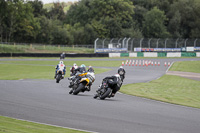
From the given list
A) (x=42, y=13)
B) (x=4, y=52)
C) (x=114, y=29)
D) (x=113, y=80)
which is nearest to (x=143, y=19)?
(x=114, y=29)

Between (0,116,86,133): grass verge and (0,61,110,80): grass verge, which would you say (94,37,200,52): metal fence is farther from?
(0,116,86,133): grass verge

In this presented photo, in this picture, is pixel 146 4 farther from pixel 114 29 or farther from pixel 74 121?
pixel 74 121

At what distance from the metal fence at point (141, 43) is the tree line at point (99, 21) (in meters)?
22.0

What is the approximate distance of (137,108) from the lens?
11312 mm

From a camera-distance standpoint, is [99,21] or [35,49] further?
[99,21]

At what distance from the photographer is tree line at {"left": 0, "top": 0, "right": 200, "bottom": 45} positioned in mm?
79062

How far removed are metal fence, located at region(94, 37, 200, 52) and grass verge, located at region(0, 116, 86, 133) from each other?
183 ft

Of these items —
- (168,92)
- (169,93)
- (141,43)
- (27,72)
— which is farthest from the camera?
(141,43)

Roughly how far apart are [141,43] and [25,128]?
61.2m

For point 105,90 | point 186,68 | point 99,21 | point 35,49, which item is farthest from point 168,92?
point 99,21

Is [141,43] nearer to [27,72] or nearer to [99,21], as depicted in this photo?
[99,21]

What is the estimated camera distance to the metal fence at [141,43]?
65.1 metres

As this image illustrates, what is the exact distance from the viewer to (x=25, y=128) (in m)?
7.80

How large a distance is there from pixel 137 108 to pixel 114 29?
275 feet
